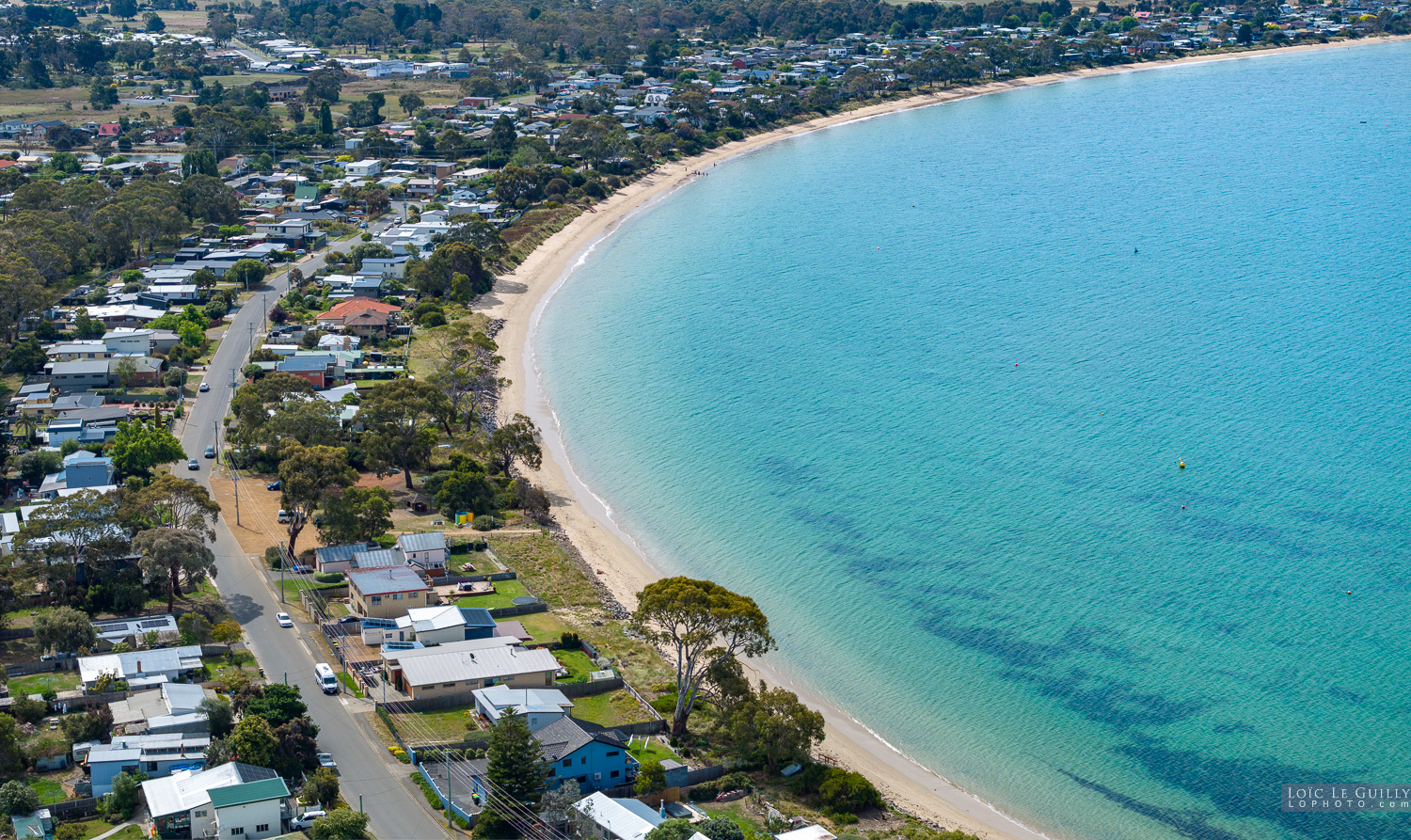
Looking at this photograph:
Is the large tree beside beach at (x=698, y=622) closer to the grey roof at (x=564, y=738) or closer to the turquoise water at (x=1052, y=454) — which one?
the grey roof at (x=564, y=738)

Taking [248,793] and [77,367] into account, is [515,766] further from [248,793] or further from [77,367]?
[77,367]

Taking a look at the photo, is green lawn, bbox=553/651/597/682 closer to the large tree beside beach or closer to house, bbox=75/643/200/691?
the large tree beside beach

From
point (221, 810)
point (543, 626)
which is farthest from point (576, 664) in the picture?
point (221, 810)

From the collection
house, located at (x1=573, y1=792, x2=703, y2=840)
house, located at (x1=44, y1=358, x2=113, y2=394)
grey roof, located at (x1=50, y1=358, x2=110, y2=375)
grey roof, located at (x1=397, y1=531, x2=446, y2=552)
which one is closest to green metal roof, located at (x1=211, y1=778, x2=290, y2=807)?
house, located at (x1=573, y1=792, x2=703, y2=840)

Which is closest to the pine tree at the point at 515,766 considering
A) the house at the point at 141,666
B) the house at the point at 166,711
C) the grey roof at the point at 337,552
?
the house at the point at 166,711

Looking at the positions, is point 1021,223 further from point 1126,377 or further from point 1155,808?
point 1155,808

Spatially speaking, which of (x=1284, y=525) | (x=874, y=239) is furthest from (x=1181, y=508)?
(x=874, y=239)
